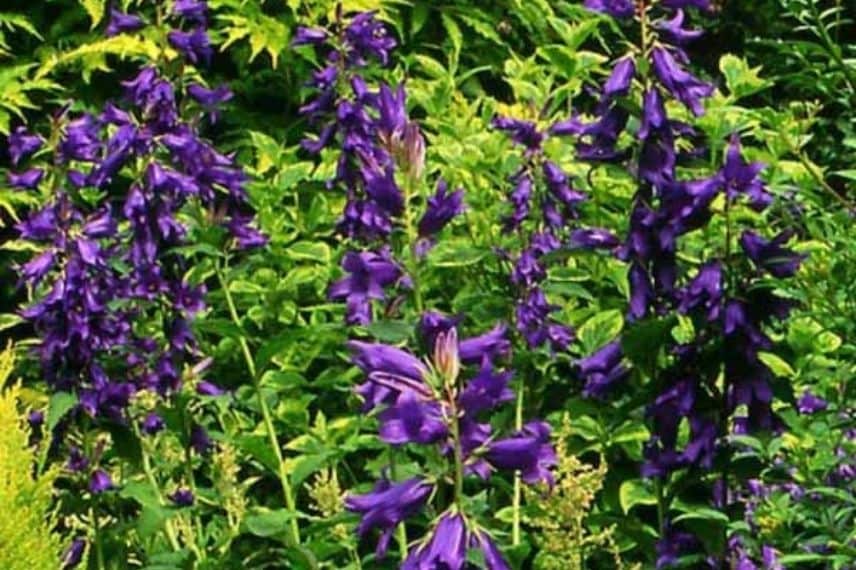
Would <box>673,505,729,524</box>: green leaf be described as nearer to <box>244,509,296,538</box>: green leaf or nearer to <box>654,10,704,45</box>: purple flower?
<box>244,509,296,538</box>: green leaf

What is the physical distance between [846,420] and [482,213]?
1.79 m

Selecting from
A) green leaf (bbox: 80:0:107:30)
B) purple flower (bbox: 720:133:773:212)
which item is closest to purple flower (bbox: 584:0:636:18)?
purple flower (bbox: 720:133:773:212)

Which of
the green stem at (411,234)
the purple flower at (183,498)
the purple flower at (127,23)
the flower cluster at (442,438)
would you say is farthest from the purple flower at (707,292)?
the purple flower at (127,23)

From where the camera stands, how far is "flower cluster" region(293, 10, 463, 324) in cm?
243

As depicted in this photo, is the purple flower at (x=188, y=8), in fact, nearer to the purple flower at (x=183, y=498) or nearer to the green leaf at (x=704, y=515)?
the purple flower at (x=183, y=498)

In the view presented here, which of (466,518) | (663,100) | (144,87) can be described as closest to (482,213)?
(144,87)

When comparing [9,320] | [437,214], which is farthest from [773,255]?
[9,320]

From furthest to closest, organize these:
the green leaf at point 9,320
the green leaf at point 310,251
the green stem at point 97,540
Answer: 1. the green leaf at point 310,251
2. the green leaf at point 9,320
3. the green stem at point 97,540

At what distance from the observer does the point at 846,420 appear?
2.51 meters

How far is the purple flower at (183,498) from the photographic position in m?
3.24

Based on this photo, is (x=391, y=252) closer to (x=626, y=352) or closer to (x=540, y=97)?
(x=626, y=352)

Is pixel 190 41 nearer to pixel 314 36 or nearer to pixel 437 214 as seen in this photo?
pixel 314 36

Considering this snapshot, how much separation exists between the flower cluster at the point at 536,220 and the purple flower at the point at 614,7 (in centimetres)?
56

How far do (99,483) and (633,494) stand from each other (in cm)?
112
